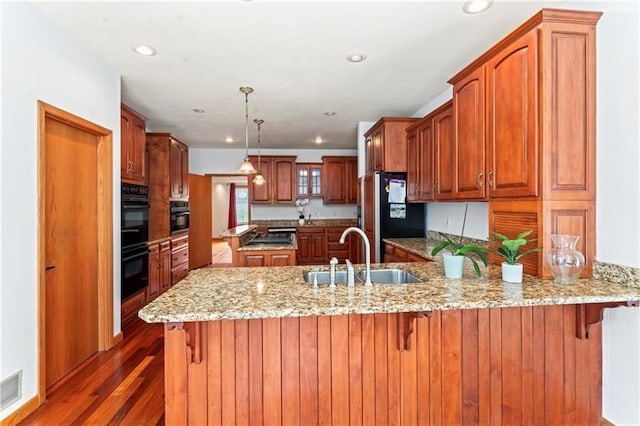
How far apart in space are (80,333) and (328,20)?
3.22 m

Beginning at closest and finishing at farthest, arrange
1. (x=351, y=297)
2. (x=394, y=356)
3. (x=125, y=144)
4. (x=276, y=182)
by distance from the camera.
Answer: (x=351, y=297) < (x=394, y=356) < (x=125, y=144) < (x=276, y=182)

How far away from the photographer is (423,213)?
14.1 feet

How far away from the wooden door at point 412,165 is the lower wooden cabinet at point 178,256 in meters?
3.67

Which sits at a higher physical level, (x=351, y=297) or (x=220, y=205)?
(x=220, y=205)

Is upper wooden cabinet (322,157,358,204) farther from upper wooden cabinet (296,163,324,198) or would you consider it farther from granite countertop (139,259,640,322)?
granite countertop (139,259,640,322)

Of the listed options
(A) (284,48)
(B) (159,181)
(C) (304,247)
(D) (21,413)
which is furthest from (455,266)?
(C) (304,247)

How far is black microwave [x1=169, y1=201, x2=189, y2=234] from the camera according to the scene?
5.03 meters

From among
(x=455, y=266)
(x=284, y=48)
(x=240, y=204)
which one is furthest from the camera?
(x=240, y=204)

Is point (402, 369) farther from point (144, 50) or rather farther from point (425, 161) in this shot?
point (144, 50)

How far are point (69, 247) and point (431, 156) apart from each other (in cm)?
345

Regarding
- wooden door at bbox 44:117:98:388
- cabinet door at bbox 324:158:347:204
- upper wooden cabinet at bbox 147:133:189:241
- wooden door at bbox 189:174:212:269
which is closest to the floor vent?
wooden door at bbox 44:117:98:388

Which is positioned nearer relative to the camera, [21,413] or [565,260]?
[565,260]

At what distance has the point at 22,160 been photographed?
206cm

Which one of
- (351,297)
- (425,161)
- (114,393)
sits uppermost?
(425,161)
